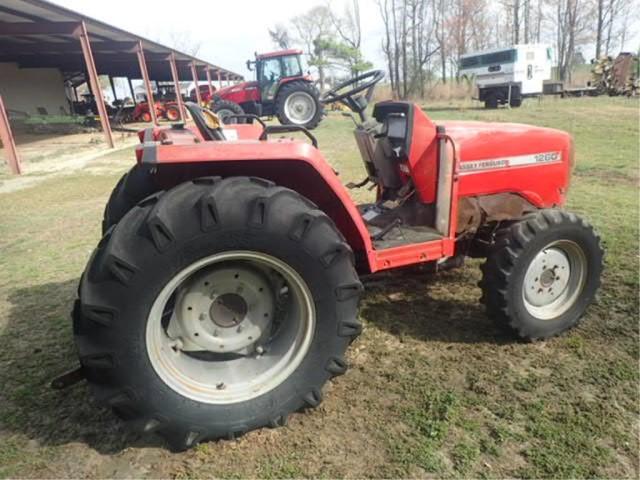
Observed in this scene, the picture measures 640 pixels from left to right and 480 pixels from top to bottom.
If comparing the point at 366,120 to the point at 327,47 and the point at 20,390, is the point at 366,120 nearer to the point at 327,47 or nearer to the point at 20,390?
the point at 20,390

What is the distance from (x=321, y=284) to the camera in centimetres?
192

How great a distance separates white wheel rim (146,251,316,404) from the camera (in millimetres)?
1965

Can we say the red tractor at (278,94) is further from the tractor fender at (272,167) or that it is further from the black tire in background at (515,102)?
the tractor fender at (272,167)

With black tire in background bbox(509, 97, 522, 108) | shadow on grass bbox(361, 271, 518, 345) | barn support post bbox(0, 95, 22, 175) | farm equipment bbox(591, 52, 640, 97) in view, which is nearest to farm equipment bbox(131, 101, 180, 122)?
barn support post bbox(0, 95, 22, 175)

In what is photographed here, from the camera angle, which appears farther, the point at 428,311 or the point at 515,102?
the point at 515,102

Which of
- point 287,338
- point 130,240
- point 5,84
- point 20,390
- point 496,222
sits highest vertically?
point 5,84

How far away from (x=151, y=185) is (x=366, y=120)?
139cm

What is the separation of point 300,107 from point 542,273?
13301 mm

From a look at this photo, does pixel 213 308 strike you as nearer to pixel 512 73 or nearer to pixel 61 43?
pixel 61 43

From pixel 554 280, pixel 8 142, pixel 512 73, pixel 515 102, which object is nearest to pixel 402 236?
pixel 554 280

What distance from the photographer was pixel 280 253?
184cm

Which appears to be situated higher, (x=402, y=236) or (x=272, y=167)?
(x=272, y=167)

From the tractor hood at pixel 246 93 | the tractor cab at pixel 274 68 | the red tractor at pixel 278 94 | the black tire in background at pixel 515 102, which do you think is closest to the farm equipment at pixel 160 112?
the red tractor at pixel 278 94

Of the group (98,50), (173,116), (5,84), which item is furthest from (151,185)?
(5,84)
